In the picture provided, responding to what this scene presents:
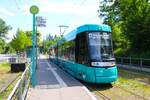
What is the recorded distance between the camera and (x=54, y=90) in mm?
14422

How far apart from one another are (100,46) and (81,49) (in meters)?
1.42

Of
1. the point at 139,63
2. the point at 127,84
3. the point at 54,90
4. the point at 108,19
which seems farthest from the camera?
the point at 108,19

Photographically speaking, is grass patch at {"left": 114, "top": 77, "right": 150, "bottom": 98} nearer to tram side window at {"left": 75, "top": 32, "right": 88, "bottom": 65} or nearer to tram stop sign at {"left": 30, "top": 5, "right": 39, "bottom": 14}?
tram side window at {"left": 75, "top": 32, "right": 88, "bottom": 65}

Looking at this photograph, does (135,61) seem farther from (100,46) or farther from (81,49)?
(100,46)

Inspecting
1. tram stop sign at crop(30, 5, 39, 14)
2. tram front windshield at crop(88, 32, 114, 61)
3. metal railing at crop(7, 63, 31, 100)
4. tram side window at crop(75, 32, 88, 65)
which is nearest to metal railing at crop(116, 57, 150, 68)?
tram side window at crop(75, 32, 88, 65)

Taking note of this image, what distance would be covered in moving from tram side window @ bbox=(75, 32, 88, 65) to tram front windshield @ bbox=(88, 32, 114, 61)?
347 millimetres

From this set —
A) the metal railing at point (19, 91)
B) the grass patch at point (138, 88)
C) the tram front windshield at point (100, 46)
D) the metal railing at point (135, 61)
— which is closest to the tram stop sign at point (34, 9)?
the tram front windshield at point (100, 46)

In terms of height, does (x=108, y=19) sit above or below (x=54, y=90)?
above

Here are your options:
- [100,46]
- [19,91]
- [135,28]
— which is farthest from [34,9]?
[135,28]

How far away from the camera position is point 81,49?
17.3m

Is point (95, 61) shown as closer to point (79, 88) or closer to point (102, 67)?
point (102, 67)

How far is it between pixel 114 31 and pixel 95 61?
102ft

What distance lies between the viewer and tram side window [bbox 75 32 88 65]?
53.8ft

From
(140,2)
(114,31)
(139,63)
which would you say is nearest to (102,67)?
(139,63)
